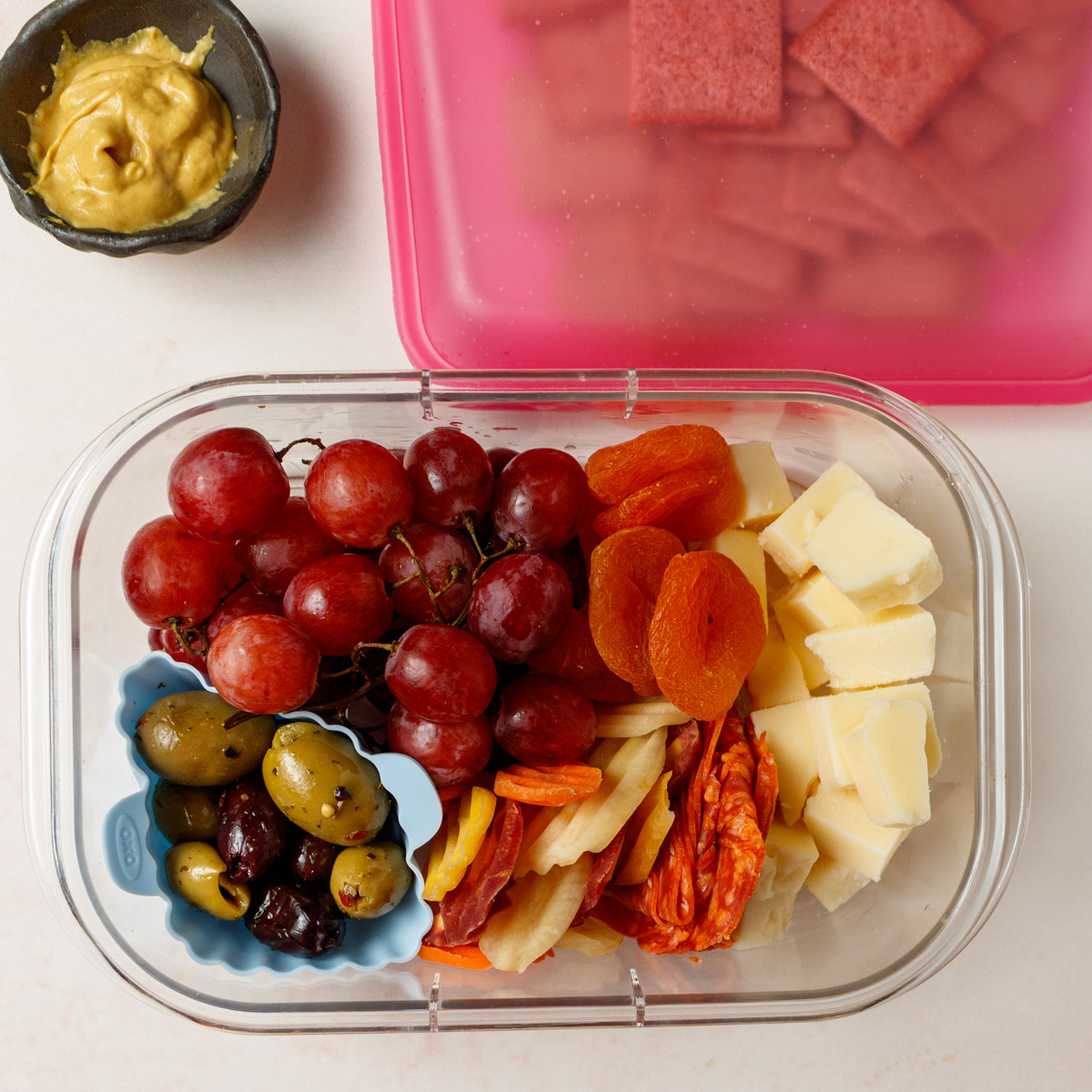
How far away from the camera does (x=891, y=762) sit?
0.70 metres

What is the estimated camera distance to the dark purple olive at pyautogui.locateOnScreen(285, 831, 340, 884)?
0.69m

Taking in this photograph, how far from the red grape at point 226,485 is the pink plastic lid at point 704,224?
25 centimetres

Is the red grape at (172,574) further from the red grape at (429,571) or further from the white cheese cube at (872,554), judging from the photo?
the white cheese cube at (872,554)

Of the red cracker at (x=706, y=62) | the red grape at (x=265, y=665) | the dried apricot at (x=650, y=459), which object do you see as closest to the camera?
the red grape at (x=265, y=665)

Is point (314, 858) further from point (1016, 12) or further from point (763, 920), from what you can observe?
point (1016, 12)

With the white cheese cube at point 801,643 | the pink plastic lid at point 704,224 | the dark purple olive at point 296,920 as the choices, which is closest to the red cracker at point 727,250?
the pink plastic lid at point 704,224

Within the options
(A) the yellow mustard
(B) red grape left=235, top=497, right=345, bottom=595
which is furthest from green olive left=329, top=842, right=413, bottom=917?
(A) the yellow mustard

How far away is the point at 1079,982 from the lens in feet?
2.99

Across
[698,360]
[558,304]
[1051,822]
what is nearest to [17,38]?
[558,304]

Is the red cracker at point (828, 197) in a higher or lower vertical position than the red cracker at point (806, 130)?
lower

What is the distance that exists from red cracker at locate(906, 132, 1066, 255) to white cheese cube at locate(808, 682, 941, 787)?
47 centimetres

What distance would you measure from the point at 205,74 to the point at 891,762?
2.83ft

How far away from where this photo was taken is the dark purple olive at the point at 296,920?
0.68m

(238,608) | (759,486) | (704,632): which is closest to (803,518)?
(759,486)
